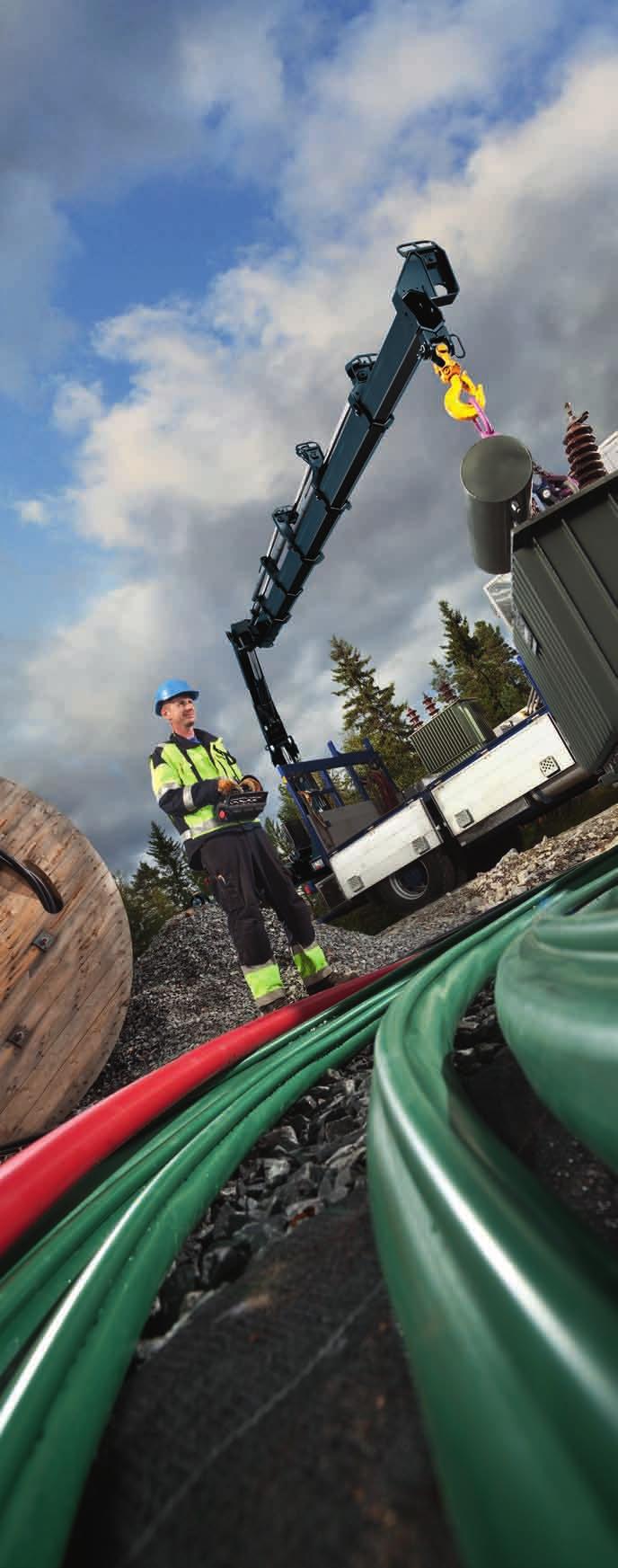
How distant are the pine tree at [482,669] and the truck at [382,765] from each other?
92.6 ft

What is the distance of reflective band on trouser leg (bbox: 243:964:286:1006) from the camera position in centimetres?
483

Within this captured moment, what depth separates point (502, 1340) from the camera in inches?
22.3

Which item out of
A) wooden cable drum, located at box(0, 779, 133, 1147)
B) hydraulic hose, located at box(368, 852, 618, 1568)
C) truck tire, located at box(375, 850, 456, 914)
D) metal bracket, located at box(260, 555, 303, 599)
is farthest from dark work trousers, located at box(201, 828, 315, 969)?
metal bracket, located at box(260, 555, 303, 599)

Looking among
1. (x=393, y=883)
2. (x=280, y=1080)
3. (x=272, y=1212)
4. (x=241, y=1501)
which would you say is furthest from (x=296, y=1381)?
(x=393, y=883)

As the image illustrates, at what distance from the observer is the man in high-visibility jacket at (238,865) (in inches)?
192

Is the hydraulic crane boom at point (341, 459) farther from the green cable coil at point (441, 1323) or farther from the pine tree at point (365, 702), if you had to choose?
the pine tree at point (365, 702)

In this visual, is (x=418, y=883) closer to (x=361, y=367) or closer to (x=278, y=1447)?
(x=361, y=367)

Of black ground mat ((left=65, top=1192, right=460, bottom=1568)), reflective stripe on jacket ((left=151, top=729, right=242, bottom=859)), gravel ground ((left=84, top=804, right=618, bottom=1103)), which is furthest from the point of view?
gravel ground ((left=84, top=804, right=618, bottom=1103))

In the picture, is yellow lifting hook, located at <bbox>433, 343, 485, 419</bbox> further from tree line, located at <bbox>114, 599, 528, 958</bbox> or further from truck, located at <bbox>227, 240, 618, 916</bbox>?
tree line, located at <bbox>114, 599, 528, 958</bbox>

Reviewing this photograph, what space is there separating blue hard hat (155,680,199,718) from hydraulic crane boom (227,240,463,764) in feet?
15.3

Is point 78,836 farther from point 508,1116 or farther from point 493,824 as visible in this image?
point 493,824

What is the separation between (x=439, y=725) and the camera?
15.5 metres

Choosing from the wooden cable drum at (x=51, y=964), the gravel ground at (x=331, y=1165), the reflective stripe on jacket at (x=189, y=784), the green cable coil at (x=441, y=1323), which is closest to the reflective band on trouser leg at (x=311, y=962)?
the reflective stripe on jacket at (x=189, y=784)

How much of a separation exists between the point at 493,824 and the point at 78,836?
17.6ft
